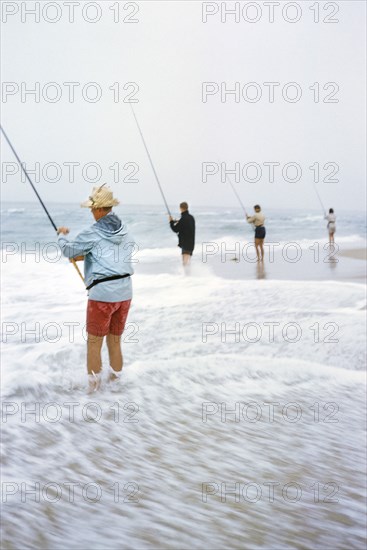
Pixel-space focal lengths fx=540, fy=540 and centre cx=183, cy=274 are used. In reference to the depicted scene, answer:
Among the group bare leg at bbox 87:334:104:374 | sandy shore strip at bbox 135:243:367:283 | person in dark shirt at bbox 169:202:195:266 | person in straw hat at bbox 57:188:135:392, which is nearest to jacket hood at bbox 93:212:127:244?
person in straw hat at bbox 57:188:135:392

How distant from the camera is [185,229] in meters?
7.82

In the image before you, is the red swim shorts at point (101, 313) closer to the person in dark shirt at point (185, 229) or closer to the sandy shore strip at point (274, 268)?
the person in dark shirt at point (185, 229)

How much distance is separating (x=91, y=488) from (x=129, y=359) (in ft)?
5.70

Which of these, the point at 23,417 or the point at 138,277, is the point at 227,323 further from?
the point at 138,277

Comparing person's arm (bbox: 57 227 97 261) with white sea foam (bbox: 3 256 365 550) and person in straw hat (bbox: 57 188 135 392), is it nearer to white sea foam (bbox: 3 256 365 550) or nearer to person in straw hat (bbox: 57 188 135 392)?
person in straw hat (bbox: 57 188 135 392)

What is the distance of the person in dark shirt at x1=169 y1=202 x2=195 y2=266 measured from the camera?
24.8 feet

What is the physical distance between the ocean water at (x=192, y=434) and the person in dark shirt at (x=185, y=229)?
2.67 meters

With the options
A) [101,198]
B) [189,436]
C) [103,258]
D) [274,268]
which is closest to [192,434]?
[189,436]

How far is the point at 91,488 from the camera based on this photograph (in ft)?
6.25

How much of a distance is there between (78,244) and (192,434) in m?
1.05

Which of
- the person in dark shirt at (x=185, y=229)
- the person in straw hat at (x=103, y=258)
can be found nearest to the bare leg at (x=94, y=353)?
the person in straw hat at (x=103, y=258)

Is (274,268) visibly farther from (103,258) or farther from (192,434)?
(192,434)

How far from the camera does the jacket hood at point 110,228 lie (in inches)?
106

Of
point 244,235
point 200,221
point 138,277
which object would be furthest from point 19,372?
point 200,221
